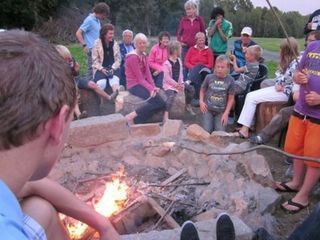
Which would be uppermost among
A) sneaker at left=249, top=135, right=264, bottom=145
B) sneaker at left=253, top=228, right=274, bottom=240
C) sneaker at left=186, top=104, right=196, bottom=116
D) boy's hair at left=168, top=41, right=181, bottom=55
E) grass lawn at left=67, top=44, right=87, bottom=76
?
boy's hair at left=168, top=41, right=181, bottom=55

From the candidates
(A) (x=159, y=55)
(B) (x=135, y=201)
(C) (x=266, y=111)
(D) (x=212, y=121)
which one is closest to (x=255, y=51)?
(C) (x=266, y=111)

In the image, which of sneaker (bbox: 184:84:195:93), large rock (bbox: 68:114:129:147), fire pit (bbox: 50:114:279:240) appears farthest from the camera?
sneaker (bbox: 184:84:195:93)

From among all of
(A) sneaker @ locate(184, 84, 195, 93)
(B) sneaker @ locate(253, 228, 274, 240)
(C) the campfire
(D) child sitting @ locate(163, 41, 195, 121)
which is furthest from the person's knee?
(A) sneaker @ locate(184, 84, 195, 93)

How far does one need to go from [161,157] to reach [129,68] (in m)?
2.34

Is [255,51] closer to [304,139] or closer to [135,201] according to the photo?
[304,139]

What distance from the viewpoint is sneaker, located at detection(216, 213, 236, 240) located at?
2.41 m

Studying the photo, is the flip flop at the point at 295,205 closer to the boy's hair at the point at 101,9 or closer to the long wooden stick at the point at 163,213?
the long wooden stick at the point at 163,213

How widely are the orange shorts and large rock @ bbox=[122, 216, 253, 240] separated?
1.24m

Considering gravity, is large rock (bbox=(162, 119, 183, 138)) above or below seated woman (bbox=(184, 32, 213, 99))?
below

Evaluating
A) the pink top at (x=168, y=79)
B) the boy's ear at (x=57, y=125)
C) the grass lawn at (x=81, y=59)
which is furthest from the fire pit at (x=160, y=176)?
the grass lawn at (x=81, y=59)

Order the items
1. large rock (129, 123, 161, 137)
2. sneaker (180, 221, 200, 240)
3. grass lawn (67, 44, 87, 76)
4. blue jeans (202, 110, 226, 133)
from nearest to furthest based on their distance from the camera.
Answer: sneaker (180, 221, 200, 240)
large rock (129, 123, 161, 137)
blue jeans (202, 110, 226, 133)
grass lawn (67, 44, 87, 76)

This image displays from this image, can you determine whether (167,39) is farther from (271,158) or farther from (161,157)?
(161,157)

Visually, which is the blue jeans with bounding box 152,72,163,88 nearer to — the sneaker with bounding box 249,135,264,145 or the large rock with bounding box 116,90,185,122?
the large rock with bounding box 116,90,185,122

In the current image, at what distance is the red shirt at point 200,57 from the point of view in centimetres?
708
